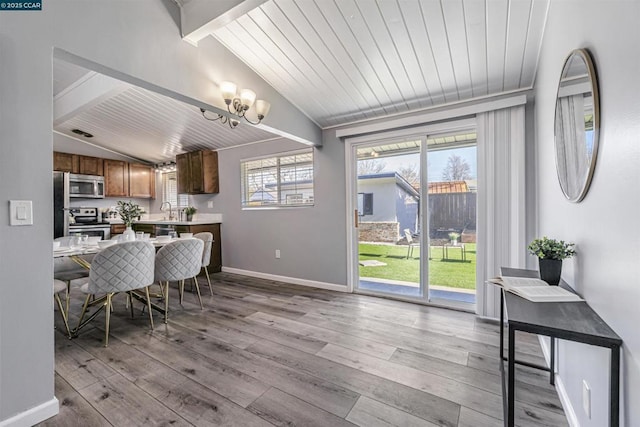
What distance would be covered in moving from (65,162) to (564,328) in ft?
22.8

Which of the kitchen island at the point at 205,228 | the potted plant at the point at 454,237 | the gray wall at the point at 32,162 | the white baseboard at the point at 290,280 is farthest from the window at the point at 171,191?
Answer: the potted plant at the point at 454,237

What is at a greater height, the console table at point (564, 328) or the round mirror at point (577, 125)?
the round mirror at point (577, 125)

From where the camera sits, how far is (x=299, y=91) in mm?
3027

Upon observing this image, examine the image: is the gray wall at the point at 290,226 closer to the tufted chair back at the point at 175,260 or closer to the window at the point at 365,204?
the window at the point at 365,204

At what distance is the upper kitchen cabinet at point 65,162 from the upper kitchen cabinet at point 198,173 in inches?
75.5

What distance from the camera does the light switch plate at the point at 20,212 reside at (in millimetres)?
1387

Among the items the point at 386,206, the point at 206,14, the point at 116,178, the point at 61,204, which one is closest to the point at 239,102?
the point at 206,14

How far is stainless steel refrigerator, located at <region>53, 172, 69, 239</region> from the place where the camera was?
4660mm

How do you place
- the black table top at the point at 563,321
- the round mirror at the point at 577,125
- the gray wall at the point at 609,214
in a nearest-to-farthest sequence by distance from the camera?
the gray wall at the point at 609,214 < the black table top at the point at 563,321 < the round mirror at the point at 577,125

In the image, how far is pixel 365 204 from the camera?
3.66 m

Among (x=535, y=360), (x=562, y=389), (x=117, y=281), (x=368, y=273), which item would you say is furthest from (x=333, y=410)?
(x=368, y=273)

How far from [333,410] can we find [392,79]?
2.73 metres

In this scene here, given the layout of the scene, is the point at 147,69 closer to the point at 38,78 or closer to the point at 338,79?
the point at 38,78

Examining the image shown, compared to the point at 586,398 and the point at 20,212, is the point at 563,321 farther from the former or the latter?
the point at 20,212
